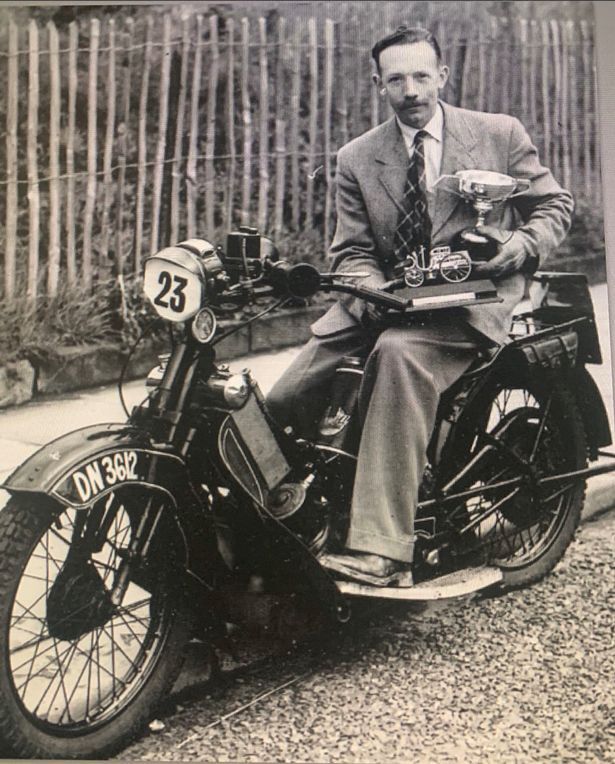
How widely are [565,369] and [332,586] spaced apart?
90 centimetres

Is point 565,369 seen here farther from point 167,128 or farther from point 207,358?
point 167,128

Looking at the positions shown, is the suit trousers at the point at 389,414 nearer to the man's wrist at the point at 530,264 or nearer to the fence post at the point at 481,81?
the man's wrist at the point at 530,264

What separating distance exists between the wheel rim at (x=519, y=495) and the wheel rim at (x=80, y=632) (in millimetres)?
909

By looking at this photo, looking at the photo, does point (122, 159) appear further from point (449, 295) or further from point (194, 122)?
point (449, 295)

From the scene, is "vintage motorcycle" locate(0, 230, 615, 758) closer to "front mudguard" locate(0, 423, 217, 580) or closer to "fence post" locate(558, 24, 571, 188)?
"front mudguard" locate(0, 423, 217, 580)

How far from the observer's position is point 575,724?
87.4 inches

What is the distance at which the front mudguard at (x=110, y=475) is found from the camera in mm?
1793

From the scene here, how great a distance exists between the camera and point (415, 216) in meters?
2.37

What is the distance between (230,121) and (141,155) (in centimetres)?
26

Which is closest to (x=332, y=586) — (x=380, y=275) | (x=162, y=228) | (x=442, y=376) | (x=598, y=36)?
(x=442, y=376)

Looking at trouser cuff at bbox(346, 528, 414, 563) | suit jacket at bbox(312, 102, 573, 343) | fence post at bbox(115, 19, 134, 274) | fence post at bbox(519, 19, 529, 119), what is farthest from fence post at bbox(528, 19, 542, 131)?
trouser cuff at bbox(346, 528, 414, 563)

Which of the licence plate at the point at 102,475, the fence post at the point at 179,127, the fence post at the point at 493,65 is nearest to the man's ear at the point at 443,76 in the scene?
the fence post at the point at 493,65

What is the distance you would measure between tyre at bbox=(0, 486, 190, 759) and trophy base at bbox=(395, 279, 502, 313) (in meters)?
0.82

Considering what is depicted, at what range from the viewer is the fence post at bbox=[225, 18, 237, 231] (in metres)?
2.50
